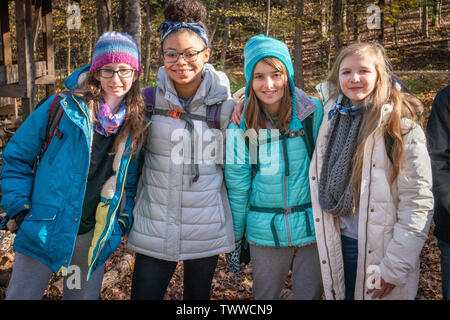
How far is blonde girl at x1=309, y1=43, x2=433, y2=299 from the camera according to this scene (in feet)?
7.59

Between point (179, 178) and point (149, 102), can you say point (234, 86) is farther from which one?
point (179, 178)

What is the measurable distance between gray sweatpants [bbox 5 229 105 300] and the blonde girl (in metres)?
1.54

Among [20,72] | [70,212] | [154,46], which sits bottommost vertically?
[70,212]

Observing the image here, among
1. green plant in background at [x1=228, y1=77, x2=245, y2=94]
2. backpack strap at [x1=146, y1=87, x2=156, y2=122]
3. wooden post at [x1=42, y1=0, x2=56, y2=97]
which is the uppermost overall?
wooden post at [x1=42, y1=0, x2=56, y2=97]

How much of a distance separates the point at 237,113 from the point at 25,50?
24.0ft

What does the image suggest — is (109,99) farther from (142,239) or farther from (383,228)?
(383,228)

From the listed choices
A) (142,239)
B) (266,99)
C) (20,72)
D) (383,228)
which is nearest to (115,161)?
(142,239)

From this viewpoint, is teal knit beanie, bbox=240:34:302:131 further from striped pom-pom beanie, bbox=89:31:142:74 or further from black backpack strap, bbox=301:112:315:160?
striped pom-pom beanie, bbox=89:31:142:74

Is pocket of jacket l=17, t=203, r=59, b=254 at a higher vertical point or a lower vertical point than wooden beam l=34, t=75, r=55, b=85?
lower

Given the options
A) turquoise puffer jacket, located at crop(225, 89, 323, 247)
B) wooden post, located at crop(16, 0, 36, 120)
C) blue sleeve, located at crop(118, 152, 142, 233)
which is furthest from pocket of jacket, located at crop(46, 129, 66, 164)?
wooden post, located at crop(16, 0, 36, 120)

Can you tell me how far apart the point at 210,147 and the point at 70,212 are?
1.01 meters

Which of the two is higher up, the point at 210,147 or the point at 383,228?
the point at 210,147

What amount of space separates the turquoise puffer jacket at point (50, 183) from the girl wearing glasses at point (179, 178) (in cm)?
42

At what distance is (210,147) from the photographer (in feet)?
8.83
